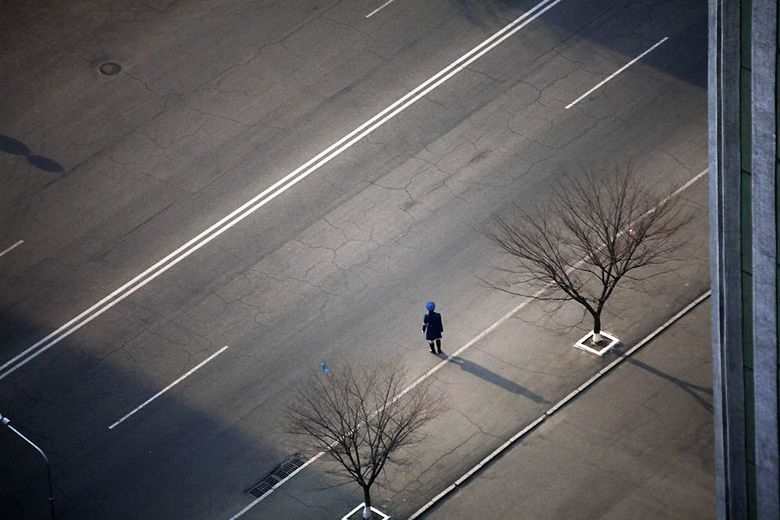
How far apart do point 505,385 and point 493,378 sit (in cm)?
32

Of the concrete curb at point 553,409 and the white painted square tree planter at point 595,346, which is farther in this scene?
the white painted square tree planter at point 595,346

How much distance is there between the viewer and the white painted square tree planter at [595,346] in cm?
2967

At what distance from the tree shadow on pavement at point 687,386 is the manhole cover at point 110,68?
1677cm

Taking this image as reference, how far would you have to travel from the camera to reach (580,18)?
37.4 m

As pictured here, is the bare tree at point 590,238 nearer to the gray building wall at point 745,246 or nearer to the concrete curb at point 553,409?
the concrete curb at point 553,409

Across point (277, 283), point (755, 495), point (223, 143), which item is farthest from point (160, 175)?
point (755, 495)

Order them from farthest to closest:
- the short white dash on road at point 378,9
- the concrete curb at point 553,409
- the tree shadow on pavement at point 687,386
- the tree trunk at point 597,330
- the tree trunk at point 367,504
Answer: the short white dash on road at point 378,9 → the tree trunk at point 597,330 → the tree shadow on pavement at point 687,386 → the concrete curb at point 553,409 → the tree trunk at point 367,504

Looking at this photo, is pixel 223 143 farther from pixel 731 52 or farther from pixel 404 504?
pixel 731 52

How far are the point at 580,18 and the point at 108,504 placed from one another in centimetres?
1845

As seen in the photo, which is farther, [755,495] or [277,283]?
[277,283]

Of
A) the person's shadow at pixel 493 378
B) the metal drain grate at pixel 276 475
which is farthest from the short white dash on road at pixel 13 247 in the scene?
the person's shadow at pixel 493 378

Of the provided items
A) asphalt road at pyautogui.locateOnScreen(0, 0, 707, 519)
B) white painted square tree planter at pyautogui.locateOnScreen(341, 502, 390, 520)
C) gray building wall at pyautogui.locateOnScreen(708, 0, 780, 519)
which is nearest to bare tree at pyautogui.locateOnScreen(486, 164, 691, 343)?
asphalt road at pyautogui.locateOnScreen(0, 0, 707, 519)

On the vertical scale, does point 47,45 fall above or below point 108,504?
above

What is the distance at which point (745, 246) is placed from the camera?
18766mm
